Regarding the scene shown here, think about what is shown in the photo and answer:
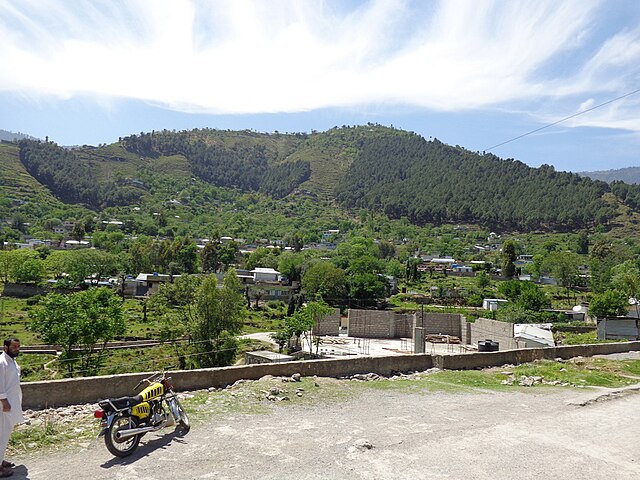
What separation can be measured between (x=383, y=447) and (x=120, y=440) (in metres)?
3.27

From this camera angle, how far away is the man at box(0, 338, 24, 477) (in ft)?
17.6

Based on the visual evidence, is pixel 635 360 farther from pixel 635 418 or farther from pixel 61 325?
pixel 61 325

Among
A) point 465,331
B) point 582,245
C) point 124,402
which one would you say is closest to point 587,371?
point 124,402

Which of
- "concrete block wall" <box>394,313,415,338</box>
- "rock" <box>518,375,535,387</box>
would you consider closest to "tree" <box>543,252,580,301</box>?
"concrete block wall" <box>394,313,415,338</box>

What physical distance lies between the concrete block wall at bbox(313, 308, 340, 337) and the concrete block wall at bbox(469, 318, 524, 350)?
1107cm

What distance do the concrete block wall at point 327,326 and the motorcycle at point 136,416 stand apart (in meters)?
36.2

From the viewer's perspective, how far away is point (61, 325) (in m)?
30.0

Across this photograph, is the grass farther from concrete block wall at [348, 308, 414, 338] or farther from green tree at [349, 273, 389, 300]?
green tree at [349, 273, 389, 300]

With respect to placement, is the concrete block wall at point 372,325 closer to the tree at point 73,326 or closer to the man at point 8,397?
the tree at point 73,326

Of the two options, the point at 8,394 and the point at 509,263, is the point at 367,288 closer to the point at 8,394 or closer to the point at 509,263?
the point at 509,263

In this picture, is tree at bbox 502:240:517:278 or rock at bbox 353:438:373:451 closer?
rock at bbox 353:438:373:451

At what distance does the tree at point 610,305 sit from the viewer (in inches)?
1916

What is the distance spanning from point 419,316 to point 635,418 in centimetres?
3120

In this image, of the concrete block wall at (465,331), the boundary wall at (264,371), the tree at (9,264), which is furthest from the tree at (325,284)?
the boundary wall at (264,371)
